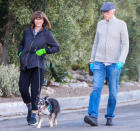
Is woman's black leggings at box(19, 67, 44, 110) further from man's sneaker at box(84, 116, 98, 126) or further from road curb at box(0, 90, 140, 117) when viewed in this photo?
road curb at box(0, 90, 140, 117)

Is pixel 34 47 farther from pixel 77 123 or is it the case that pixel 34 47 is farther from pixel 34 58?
pixel 77 123

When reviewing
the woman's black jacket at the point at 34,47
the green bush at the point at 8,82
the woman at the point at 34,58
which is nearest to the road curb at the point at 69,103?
the green bush at the point at 8,82

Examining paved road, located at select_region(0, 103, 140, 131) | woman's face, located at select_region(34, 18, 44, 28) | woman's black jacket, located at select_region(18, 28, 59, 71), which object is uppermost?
woman's face, located at select_region(34, 18, 44, 28)

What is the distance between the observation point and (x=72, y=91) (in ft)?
47.1

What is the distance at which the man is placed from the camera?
24.4ft

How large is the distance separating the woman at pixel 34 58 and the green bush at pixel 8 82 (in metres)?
3.88

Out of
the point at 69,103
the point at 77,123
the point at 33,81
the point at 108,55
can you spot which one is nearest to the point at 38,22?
the point at 33,81

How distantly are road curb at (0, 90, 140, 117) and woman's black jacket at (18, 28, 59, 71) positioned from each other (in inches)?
96.3

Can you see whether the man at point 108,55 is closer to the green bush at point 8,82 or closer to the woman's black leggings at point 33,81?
the woman's black leggings at point 33,81

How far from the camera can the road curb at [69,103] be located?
9703mm

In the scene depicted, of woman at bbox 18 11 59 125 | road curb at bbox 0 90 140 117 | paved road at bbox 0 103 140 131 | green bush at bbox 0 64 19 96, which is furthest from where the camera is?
green bush at bbox 0 64 19 96

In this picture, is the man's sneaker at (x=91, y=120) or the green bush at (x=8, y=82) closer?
the man's sneaker at (x=91, y=120)

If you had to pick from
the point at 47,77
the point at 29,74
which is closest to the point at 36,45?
the point at 29,74

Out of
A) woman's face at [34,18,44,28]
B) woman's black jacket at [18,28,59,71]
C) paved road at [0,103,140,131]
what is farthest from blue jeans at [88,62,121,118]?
woman's face at [34,18,44,28]
